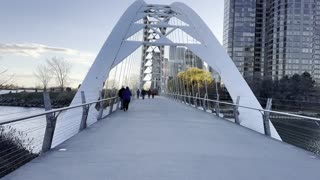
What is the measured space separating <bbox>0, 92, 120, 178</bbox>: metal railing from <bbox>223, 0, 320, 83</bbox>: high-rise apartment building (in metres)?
63.1

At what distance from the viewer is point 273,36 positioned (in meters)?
81.0

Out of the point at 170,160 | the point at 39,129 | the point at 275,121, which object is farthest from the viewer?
the point at 275,121

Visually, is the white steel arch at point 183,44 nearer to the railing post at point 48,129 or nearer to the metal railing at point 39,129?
the metal railing at point 39,129

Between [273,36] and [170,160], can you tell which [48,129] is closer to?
[170,160]

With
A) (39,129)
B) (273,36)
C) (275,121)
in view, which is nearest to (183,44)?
(275,121)

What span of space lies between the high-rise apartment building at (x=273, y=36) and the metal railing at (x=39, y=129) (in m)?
63.1

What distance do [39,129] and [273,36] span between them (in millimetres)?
76980

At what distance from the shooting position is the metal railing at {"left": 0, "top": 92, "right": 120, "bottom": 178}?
6762mm

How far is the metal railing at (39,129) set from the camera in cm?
676

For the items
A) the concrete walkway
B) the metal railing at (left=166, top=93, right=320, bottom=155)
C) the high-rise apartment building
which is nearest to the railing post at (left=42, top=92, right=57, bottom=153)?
the concrete walkway

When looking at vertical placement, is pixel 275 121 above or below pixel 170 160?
above

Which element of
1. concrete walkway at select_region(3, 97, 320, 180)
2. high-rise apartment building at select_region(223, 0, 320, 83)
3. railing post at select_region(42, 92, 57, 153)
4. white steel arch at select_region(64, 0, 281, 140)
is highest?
high-rise apartment building at select_region(223, 0, 320, 83)

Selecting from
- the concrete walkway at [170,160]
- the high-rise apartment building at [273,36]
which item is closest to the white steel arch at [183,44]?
the concrete walkway at [170,160]

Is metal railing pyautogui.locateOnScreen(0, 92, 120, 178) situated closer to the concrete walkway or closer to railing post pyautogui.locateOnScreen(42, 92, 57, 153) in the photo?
railing post pyautogui.locateOnScreen(42, 92, 57, 153)
